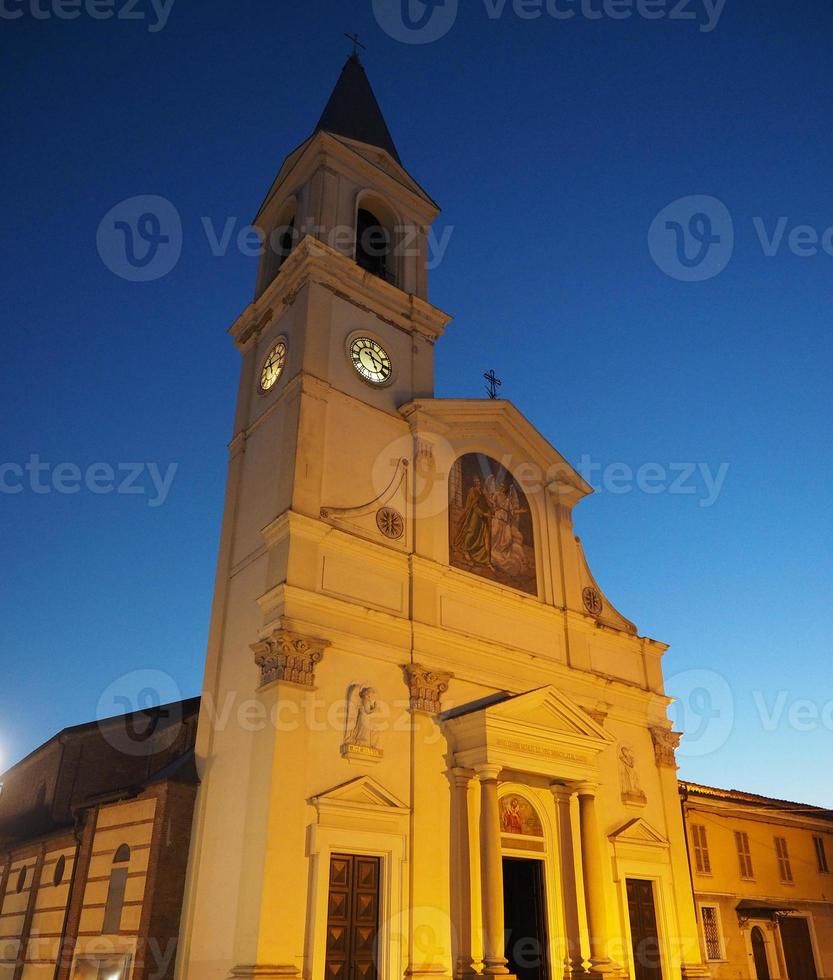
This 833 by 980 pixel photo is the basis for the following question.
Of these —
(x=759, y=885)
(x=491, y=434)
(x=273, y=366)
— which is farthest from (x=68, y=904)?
(x=759, y=885)

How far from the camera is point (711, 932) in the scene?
74.1 ft

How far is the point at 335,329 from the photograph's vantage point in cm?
2027

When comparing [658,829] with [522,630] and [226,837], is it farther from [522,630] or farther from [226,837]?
[226,837]

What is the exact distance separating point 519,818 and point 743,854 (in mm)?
10859

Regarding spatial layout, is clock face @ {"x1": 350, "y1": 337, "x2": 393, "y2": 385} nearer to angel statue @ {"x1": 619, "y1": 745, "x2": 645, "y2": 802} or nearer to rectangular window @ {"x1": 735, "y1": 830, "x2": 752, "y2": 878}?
angel statue @ {"x1": 619, "y1": 745, "x2": 645, "y2": 802}

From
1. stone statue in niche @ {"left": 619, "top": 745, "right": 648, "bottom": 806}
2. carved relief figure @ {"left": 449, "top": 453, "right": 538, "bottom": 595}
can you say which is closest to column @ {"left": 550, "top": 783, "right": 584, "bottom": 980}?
stone statue in niche @ {"left": 619, "top": 745, "right": 648, "bottom": 806}

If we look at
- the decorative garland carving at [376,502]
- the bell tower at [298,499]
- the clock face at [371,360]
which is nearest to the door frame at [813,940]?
the bell tower at [298,499]

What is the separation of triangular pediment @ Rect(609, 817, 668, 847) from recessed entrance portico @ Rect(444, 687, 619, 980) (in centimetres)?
132

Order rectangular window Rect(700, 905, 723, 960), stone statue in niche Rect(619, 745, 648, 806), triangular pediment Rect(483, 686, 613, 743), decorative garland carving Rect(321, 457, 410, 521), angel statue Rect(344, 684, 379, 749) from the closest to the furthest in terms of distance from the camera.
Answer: angel statue Rect(344, 684, 379, 749)
triangular pediment Rect(483, 686, 613, 743)
decorative garland carving Rect(321, 457, 410, 521)
stone statue in niche Rect(619, 745, 648, 806)
rectangular window Rect(700, 905, 723, 960)

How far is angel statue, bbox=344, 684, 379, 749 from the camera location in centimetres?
1561

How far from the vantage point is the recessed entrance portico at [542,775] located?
15.8 meters

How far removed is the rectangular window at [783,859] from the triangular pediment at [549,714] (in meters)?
10.9

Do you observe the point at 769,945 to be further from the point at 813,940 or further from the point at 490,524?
the point at 490,524

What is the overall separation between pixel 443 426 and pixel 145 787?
10.4m
